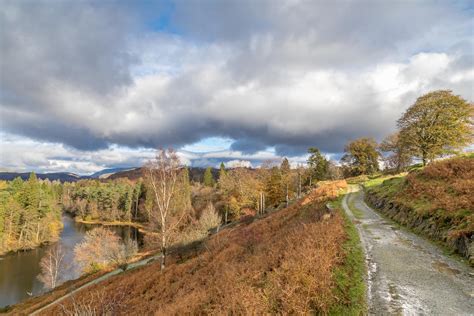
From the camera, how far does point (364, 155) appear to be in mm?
70375

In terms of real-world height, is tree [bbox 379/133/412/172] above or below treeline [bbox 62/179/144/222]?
above

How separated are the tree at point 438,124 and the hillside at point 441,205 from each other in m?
21.4

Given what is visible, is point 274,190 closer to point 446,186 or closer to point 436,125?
point 436,125

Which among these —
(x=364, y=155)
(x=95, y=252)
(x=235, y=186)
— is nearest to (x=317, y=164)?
(x=364, y=155)

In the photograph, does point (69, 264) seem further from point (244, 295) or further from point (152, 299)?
point (244, 295)

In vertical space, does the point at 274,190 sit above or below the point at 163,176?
below

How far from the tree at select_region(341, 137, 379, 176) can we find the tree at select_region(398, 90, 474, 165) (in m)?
31.1

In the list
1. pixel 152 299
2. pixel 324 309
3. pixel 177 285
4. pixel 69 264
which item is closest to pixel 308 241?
pixel 324 309

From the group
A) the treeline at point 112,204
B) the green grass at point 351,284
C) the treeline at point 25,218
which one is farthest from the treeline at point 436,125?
the treeline at point 112,204

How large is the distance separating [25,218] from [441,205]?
8565 cm

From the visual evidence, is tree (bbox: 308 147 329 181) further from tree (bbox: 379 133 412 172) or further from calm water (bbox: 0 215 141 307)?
calm water (bbox: 0 215 141 307)

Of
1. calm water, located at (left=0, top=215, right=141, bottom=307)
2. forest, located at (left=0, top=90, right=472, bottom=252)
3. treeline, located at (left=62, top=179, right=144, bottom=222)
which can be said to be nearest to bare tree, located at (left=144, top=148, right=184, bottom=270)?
forest, located at (left=0, top=90, right=472, bottom=252)

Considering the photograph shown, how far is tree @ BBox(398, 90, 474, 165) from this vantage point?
3550cm

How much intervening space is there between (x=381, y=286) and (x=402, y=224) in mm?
9858
